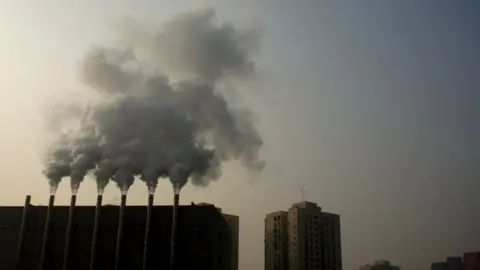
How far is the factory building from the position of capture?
53.6 meters

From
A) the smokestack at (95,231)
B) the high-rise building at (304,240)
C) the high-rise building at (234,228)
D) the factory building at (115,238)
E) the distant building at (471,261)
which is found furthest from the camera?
the high-rise building at (304,240)

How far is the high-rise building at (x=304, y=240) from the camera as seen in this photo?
8238cm

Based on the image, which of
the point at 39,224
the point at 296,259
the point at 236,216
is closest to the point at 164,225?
the point at 39,224

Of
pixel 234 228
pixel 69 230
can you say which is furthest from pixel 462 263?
pixel 69 230

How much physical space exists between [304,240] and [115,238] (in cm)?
3895

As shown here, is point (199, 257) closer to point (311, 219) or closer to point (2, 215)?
point (2, 215)

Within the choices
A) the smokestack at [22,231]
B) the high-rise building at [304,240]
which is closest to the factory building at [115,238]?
the smokestack at [22,231]

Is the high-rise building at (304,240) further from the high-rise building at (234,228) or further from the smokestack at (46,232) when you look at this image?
the smokestack at (46,232)

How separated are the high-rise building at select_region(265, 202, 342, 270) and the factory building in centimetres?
2899

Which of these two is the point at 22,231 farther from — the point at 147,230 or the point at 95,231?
the point at 147,230

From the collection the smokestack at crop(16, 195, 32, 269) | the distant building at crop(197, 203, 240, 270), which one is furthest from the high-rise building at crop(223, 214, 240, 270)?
the smokestack at crop(16, 195, 32, 269)

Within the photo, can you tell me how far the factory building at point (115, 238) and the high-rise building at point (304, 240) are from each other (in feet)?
95.1

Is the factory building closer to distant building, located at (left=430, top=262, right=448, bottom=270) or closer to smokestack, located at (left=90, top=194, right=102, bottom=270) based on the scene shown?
smokestack, located at (left=90, top=194, right=102, bottom=270)

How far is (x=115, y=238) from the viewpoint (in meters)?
55.5
